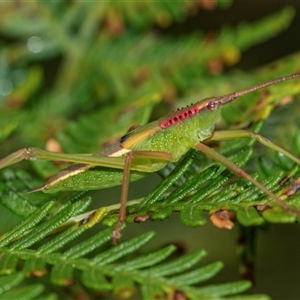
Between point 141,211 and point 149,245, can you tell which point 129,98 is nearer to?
point 149,245

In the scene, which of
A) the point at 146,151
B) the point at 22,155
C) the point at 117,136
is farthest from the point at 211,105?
the point at 22,155

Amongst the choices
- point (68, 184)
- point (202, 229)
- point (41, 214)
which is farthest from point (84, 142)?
point (202, 229)

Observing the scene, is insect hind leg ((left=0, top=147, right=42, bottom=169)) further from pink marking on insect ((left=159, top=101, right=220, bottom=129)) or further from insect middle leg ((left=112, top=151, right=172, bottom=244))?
pink marking on insect ((left=159, top=101, right=220, bottom=129))

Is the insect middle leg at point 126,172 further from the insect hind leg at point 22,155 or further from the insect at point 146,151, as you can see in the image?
the insect hind leg at point 22,155

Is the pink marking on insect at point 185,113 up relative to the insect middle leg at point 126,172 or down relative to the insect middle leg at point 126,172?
up

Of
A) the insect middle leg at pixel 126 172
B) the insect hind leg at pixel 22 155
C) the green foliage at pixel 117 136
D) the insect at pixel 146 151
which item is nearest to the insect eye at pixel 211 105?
the insect at pixel 146 151
